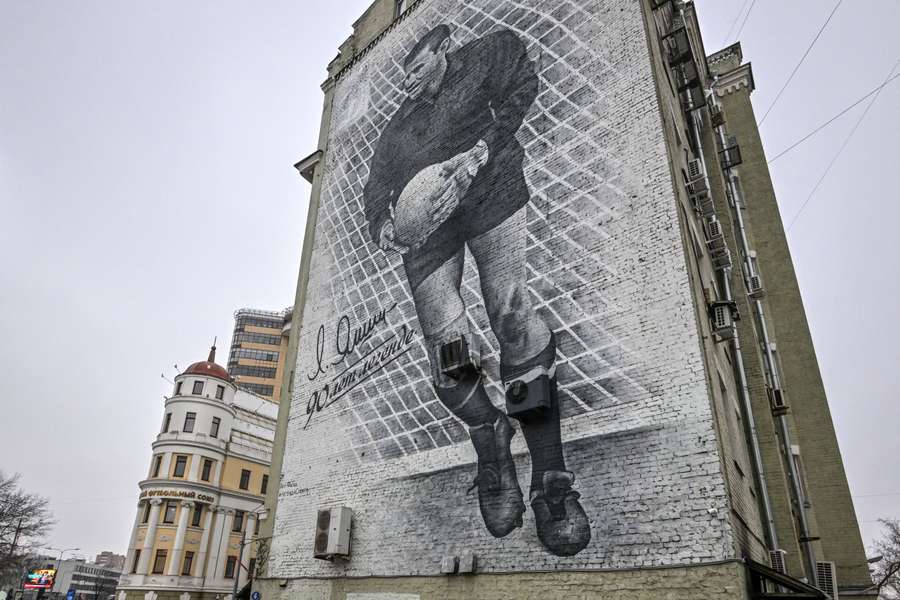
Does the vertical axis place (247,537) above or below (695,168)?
below

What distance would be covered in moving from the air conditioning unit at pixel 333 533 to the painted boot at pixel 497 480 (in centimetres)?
348

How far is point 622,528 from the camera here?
337 inches

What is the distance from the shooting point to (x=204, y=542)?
120 feet

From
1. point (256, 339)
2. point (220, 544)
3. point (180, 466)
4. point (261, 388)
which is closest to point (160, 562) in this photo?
point (220, 544)

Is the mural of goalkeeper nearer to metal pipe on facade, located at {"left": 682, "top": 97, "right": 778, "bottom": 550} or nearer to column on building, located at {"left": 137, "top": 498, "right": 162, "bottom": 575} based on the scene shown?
metal pipe on facade, located at {"left": 682, "top": 97, "right": 778, "bottom": 550}

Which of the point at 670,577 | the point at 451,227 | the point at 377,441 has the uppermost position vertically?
the point at 451,227

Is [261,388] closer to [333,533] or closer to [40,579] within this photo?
[40,579]

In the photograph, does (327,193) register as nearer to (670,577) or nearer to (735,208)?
Result: (735,208)

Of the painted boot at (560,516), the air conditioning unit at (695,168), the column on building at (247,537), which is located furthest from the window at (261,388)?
the painted boot at (560,516)

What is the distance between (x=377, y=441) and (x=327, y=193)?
29.5 ft

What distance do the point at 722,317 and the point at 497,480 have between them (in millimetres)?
4939

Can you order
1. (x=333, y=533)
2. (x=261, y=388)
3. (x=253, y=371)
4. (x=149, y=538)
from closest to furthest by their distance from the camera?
1. (x=333, y=533)
2. (x=149, y=538)
3. (x=261, y=388)
4. (x=253, y=371)

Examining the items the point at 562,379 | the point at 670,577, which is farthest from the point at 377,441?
the point at 670,577

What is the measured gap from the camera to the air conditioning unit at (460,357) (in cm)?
1141
